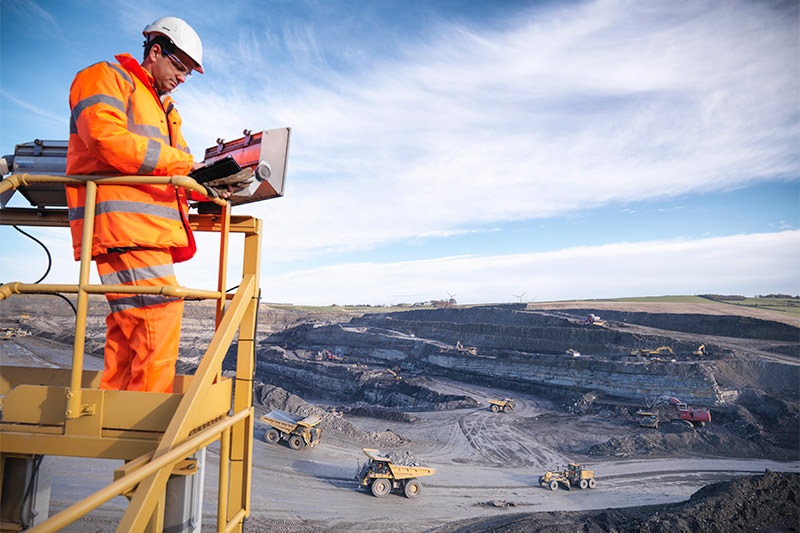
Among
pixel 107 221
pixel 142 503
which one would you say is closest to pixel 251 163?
pixel 107 221

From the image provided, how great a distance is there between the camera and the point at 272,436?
15.1 m

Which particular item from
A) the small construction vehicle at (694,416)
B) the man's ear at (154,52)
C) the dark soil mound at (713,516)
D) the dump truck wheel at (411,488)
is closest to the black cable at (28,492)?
the man's ear at (154,52)

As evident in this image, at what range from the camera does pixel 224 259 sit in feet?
8.41

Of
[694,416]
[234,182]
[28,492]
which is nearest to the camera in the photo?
[28,492]

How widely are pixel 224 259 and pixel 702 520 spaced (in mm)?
10206

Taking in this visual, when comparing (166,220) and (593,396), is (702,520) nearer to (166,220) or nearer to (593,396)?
(166,220)

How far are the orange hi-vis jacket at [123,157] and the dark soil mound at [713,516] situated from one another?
29.3 ft

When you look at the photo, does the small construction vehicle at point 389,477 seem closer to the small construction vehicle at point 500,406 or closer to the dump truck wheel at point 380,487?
the dump truck wheel at point 380,487

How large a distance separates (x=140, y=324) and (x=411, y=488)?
11.3 metres

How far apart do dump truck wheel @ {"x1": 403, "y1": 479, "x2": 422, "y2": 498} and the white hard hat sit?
11812 millimetres

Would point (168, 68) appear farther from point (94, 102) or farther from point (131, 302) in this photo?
point (131, 302)

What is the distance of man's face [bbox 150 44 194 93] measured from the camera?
2.49m

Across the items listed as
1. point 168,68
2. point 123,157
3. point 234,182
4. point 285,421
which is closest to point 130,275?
point 123,157

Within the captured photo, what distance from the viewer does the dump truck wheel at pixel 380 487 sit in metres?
11.5
